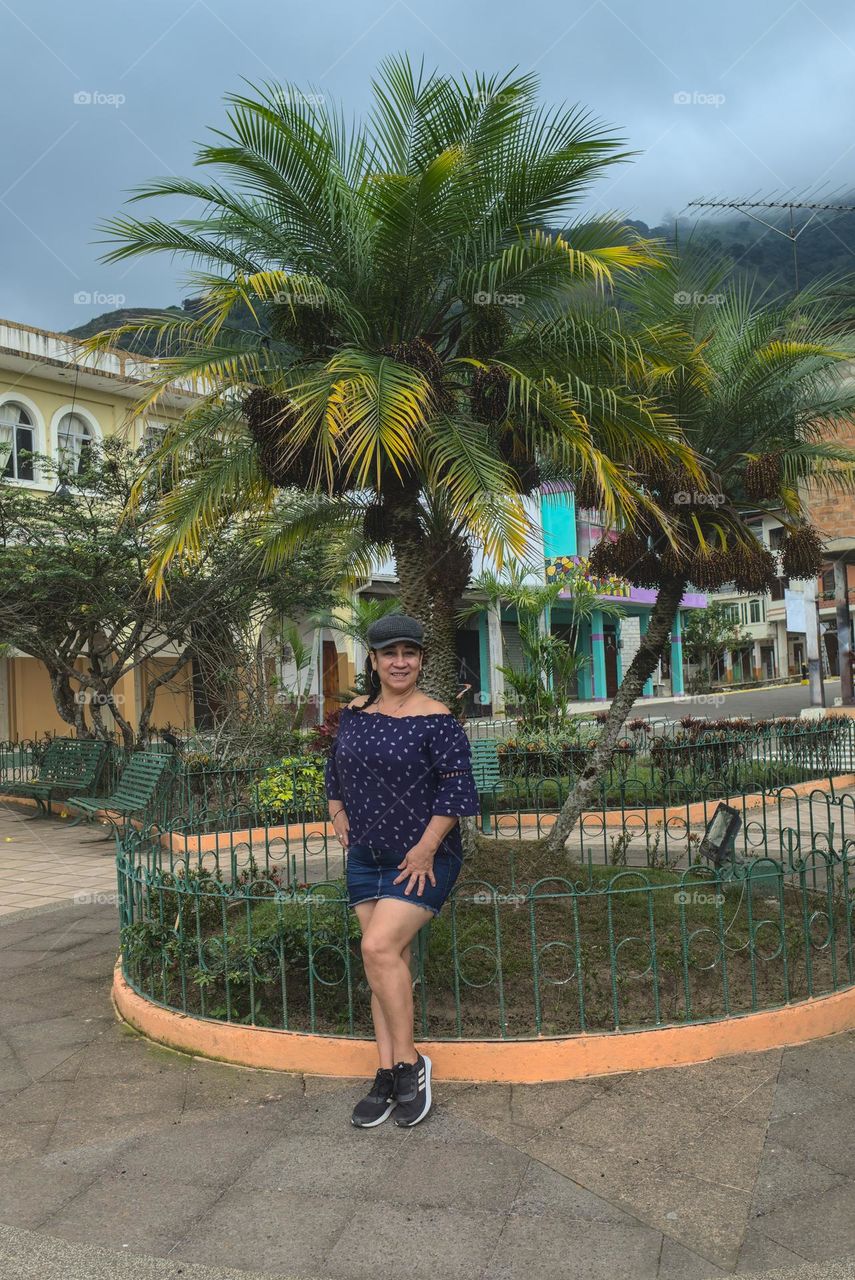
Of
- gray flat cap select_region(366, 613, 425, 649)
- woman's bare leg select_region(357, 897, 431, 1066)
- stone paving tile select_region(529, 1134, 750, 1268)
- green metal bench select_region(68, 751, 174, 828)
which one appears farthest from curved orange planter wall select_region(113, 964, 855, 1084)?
green metal bench select_region(68, 751, 174, 828)

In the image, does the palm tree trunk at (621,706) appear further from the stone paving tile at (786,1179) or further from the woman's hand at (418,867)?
the stone paving tile at (786,1179)

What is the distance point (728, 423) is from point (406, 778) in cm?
480

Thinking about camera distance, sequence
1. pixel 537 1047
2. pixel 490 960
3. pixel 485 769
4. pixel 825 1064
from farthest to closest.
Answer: pixel 485 769, pixel 490 960, pixel 825 1064, pixel 537 1047

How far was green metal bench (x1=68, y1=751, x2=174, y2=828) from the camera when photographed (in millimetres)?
10188

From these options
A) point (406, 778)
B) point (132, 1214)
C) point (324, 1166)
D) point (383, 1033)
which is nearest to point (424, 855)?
point (406, 778)

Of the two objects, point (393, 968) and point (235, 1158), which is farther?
point (393, 968)

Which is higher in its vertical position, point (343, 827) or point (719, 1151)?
point (343, 827)

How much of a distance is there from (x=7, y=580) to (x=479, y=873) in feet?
26.4

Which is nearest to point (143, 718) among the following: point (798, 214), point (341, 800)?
point (341, 800)

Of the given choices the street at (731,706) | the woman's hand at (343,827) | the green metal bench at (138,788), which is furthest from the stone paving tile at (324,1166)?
the street at (731,706)

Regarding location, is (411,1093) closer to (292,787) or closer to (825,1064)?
(825,1064)

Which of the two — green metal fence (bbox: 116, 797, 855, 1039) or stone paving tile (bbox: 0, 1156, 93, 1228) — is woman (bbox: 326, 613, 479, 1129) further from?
stone paving tile (bbox: 0, 1156, 93, 1228)

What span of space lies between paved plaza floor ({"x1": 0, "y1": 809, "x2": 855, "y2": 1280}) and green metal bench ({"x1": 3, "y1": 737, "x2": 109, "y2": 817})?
8322 millimetres

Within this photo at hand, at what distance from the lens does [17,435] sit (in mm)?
21688
